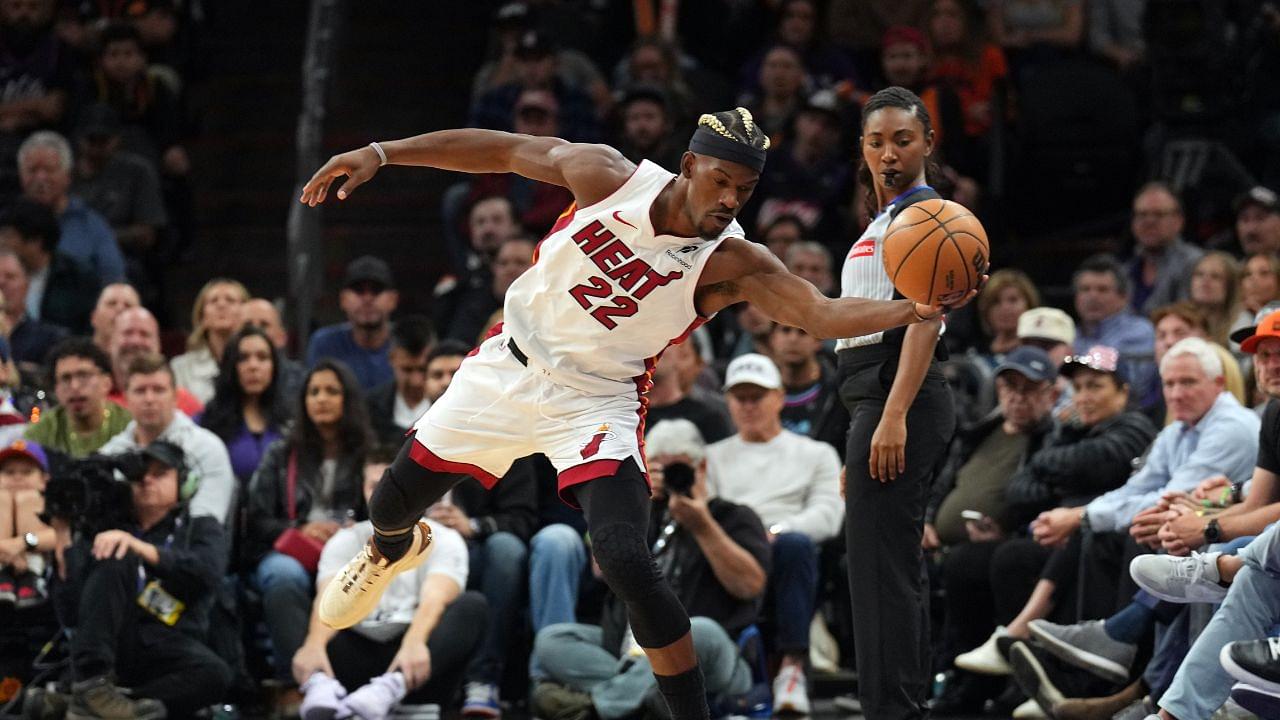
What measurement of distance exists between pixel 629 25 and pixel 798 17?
63.0 inches

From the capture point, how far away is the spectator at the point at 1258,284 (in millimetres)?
9000

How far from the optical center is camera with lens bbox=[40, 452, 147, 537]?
8070 millimetres

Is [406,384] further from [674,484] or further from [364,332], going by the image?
[674,484]

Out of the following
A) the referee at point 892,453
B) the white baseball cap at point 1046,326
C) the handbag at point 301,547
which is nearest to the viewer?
the referee at point 892,453

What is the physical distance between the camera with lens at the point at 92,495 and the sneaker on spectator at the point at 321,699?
3.92ft

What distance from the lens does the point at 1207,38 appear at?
11.5 m

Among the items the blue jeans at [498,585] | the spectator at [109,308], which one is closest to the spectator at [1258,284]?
the blue jeans at [498,585]

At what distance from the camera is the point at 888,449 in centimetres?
559

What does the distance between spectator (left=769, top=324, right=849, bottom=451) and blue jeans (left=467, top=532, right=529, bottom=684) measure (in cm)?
175

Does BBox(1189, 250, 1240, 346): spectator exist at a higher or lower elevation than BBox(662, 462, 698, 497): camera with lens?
higher

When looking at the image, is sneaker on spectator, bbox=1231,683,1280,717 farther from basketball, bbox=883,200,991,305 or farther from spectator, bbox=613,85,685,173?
spectator, bbox=613,85,685,173

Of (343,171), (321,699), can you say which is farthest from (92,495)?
(343,171)

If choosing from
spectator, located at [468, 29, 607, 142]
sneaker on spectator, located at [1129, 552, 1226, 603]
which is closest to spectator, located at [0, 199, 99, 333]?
spectator, located at [468, 29, 607, 142]

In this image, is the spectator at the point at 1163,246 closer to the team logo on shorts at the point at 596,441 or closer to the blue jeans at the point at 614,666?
the blue jeans at the point at 614,666
